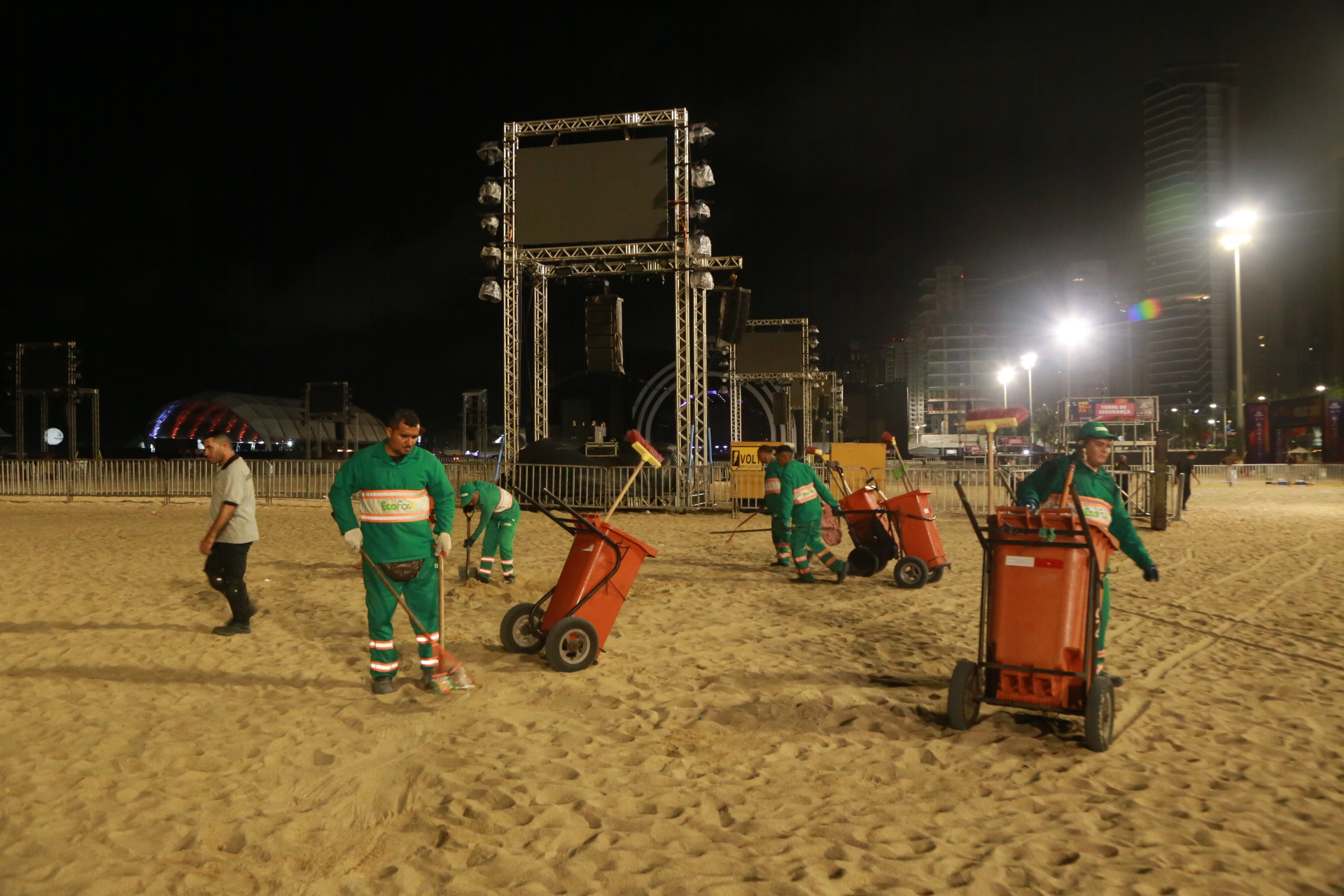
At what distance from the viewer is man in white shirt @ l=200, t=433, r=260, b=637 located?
6.27 meters

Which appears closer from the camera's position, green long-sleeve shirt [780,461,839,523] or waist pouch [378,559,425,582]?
waist pouch [378,559,425,582]

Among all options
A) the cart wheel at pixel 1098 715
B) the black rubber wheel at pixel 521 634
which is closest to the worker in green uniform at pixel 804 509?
the black rubber wheel at pixel 521 634

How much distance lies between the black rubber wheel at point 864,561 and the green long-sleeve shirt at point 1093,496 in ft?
13.5

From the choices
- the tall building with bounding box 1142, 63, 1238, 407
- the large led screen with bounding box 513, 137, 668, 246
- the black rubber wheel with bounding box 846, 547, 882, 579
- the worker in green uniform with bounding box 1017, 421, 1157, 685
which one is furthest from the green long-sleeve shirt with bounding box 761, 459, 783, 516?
the tall building with bounding box 1142, 63, 1238, 407

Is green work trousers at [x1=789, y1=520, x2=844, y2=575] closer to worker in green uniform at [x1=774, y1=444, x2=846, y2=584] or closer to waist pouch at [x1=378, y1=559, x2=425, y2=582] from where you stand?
worker in green uniform at [x1=774, y1=444, x2=846, y2=584]

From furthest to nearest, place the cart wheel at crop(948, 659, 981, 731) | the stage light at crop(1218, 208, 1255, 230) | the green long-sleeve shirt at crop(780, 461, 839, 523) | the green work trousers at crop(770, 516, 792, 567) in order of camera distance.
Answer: the stage light at crop(1218, 208, 1255, 230), the green work trousers at crop(770, 516, 792, 567), the green long-sleeve shirt at crop(780, 461, 839, 523), the cart wheel at crop(948, 659, 981, 731)

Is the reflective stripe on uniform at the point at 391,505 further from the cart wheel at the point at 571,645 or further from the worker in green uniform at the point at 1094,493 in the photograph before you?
the worker in green uniform at the point at 1094,493

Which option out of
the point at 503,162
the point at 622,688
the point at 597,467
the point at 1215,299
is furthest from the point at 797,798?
the point at 1215,299

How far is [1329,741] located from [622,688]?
390cm

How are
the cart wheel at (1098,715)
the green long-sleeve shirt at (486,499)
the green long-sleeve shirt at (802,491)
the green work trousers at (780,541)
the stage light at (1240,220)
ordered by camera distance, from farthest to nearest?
the stage light at (1240,220)
the green work trousers at (780,541)
the green long-sleeve shirt at (802,491)
the green long-sleeve shirt at (486,499)
the cart wheel at (1098,715)

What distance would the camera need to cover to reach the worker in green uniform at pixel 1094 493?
180 inches

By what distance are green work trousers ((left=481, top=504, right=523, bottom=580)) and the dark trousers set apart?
98.9 inches

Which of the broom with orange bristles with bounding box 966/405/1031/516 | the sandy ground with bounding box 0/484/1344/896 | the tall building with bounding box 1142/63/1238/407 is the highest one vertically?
the tall building with bounding box 1142/63/1238/407

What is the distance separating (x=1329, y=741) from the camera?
411cm
